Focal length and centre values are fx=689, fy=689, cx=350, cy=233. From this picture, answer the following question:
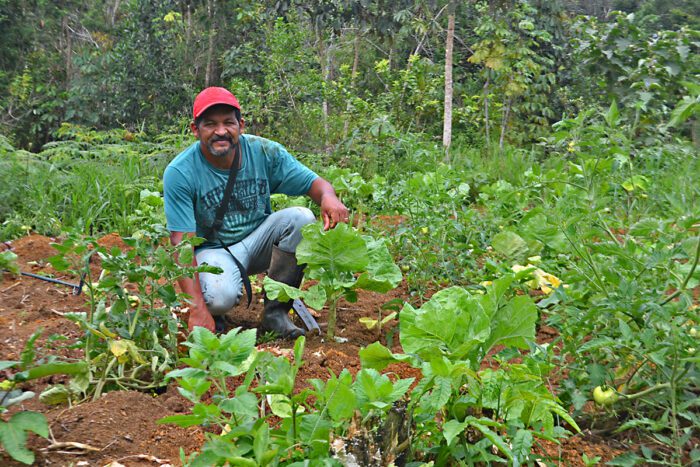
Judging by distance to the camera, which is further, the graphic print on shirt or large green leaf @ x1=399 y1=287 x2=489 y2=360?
the graphic print on shirt

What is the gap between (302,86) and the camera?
7391 mm

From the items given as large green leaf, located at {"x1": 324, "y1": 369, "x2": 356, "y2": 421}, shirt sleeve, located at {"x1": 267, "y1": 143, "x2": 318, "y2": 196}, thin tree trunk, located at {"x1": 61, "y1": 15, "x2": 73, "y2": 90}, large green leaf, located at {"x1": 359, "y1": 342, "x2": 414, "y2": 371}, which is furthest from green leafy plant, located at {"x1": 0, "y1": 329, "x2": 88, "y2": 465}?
thin tree trunk, located at {"x1": 61, "y1": 15, "x2": 73, "y2": 90}

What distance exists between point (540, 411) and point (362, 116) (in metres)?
5.51

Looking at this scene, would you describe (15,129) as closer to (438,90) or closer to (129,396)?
(438,90)

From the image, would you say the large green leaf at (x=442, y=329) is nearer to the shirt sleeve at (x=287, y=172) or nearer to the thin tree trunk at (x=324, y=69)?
the shirt sleeve at (x=287, y=172)

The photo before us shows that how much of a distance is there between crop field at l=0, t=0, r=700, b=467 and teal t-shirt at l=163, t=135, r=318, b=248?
0.19 metres

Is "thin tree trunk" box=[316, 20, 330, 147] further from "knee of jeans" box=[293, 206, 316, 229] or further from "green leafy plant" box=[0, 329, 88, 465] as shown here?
"green leafy plant" box=[0, 329, 88, 465]

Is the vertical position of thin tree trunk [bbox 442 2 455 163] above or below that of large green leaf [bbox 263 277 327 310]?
above

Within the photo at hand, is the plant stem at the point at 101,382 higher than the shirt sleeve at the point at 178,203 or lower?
lower

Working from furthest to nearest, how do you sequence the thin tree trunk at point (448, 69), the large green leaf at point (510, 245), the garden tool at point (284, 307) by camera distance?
1. the thin tree trunk at point (448, 69)
2. the large green leaf at point (510, 245)
3. the garden tool at point (284, 307)

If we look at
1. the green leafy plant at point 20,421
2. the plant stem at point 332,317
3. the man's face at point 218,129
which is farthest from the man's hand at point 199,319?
the green leafy plant at point 20,421

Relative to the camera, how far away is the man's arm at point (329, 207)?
3172 mm

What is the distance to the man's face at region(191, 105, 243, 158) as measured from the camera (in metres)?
3.17

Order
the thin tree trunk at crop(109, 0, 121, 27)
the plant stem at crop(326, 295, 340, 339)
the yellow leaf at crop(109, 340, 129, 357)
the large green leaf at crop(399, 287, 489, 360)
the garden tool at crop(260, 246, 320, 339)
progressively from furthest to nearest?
the thin tree trunk at crop(109, 0, 121, 27) < the garden tool at crop(260, 246, 320, 339) < the plant stem at crop(326, 295, 340, 339) < the yellow leaf at crop(109, 340, 129, 357) < the large green leaf at crop(399, 287, 489, 360)
